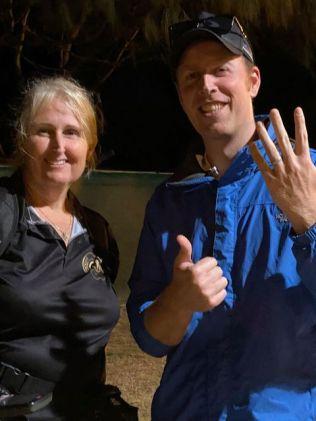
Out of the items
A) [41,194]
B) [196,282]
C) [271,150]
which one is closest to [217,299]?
[196,282]

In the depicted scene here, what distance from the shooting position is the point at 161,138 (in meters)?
6.66

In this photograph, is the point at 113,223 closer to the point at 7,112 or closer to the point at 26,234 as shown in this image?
the point at 7,112

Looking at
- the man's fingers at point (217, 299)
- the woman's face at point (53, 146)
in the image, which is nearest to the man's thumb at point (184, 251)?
the man's fingers at point (217, 299)

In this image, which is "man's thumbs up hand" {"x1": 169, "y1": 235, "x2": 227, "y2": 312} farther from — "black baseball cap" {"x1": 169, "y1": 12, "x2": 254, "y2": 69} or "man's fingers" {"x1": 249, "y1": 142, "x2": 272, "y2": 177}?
"black baseball cap" {"x1": 169, "y1": 12, "x2": 254, "y2": 69}

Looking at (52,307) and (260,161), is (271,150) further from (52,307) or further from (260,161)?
(52,307)

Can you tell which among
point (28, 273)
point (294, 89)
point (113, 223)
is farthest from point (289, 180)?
point (294, 89)

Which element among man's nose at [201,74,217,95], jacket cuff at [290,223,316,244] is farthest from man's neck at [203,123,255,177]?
jacket cuff at [290,223,316,244]

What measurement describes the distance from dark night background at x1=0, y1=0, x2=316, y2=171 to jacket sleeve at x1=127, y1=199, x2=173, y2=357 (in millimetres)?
1597

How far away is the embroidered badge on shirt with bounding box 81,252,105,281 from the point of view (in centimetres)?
208

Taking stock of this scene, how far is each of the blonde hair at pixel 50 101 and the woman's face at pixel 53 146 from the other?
15 mm

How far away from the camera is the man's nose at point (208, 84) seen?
1724 millimetres

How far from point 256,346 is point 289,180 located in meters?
0.37

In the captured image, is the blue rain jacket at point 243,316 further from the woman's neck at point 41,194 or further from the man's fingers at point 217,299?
the woman's neck at point 41,194

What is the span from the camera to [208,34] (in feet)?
5.81
